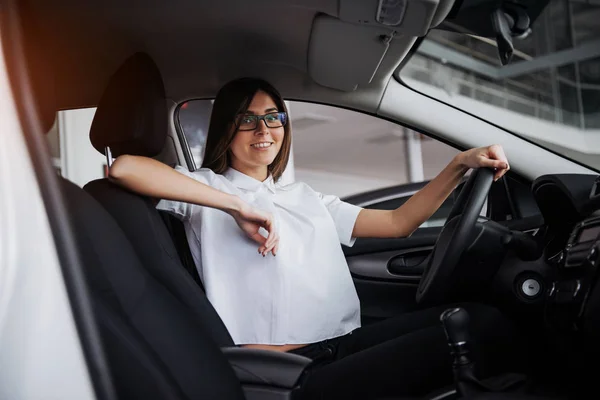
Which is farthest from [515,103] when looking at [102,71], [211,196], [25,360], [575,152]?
[25,360]

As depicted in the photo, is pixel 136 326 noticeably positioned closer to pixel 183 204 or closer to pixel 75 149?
pixel 75 149

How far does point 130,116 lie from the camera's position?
122cm

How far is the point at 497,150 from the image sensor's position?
4.19ft

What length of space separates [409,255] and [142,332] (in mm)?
1229

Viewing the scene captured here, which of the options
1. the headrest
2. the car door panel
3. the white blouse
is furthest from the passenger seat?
the car door panel

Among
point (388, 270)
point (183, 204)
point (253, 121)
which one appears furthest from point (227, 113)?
point (388, 270)

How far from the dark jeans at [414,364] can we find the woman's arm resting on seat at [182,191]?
0.98 ft

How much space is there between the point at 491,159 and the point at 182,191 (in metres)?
0.59

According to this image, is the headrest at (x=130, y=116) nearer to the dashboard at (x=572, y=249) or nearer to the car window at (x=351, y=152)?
the car window at (x=351, y=152)

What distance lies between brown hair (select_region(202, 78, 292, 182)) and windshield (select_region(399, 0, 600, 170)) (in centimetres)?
35

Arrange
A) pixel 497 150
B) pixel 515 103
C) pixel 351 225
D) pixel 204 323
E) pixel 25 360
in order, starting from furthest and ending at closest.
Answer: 1. pixel 515 103
2. pixel 351 225
3. pixel 497 150
4. pixel 204 323
5. pixel 25 360

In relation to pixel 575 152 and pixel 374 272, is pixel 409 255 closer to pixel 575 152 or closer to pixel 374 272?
pixel 374 272

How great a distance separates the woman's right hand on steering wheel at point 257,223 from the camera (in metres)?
1.37

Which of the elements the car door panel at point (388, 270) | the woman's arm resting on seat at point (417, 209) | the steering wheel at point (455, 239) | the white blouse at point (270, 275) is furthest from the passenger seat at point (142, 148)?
the car door panel at point (388, 270)
